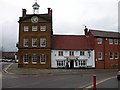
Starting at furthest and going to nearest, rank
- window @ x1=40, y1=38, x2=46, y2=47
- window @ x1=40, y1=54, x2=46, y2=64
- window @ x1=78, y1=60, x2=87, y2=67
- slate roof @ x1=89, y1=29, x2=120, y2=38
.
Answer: slate roof @ x1=89, y1=29, x2=120, y2=38 < window @ x1=78, y1=60, x2=87, y2=67 < window @ x1=40, y1=38, x2=46, y2=47 < window @ x1=40, y1=54, x2=46, y2=64

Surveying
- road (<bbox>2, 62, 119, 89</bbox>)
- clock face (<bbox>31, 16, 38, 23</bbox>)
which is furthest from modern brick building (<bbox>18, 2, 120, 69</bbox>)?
road (<bbox>2, 62, 119, 89</bbox>)

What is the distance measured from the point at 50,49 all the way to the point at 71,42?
6.73m

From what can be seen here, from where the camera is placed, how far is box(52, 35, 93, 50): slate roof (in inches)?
2369

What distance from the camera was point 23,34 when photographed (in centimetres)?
5931

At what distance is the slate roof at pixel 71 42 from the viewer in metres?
60.2

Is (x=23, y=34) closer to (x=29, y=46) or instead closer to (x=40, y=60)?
(x=29, y=46)

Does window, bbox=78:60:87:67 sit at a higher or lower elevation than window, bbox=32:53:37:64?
lower

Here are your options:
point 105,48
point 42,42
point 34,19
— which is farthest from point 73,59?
point 34,19

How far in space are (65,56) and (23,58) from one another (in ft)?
30.5

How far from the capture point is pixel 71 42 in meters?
62.5

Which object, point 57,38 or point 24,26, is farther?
point 57,38

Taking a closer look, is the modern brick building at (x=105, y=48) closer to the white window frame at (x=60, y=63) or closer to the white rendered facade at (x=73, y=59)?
the white rendered facade at (x=73, y=59)

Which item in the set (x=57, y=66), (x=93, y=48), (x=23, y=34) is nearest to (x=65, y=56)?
(x=57, y=66)

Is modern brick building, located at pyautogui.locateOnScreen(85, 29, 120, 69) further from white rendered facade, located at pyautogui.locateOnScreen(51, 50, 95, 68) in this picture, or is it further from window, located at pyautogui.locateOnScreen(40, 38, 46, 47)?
window, located at pyautogui.locateOnScreen(40, 38, 46, 47)
